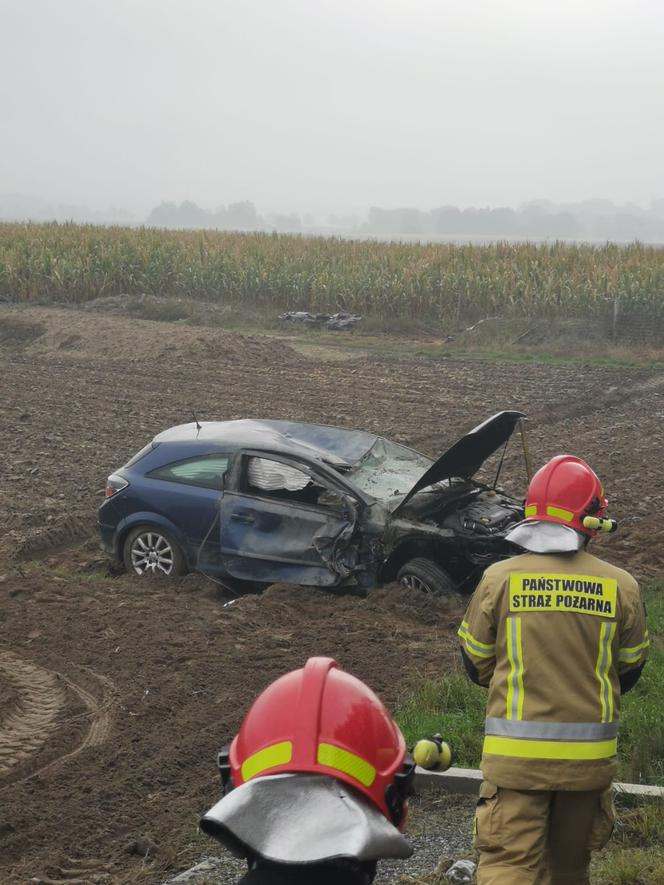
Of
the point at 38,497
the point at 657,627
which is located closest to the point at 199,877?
the point at 657,627

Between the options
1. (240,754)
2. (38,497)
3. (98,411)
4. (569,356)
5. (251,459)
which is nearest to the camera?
(240,754)

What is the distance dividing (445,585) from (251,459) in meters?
2.10

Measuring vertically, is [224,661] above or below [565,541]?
below

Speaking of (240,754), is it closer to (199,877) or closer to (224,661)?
(199,877)

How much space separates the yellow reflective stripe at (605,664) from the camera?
3.95 m

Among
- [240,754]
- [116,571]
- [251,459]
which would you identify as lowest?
[116,571]

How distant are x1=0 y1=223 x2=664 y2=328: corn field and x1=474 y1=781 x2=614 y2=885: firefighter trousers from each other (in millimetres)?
24397

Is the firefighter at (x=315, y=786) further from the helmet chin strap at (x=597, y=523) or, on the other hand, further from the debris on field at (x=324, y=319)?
the debris on field at (x=324, y=319)

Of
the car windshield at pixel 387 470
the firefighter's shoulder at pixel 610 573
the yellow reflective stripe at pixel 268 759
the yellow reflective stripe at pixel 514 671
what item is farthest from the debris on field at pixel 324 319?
the yellow reflective stripe at pixel 268 759

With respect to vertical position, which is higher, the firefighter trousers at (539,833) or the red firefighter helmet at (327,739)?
the red firefighter helmet at (327,739)

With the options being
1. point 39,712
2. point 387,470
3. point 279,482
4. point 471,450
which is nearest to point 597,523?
point 39,712

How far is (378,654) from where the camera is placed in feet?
28.5

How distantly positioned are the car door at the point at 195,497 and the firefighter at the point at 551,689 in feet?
20.8

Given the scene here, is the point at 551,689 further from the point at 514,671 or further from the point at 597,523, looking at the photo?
the point at 597,523
